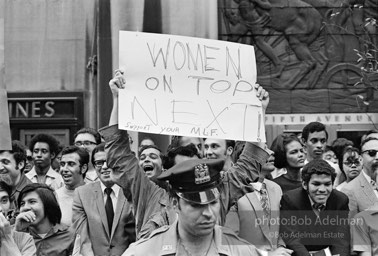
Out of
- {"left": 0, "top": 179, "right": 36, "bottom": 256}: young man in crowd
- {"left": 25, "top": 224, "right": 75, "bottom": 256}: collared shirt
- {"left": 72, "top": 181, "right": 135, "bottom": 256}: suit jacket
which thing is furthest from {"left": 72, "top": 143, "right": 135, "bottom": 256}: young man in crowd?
{"left": 0, "top": 179, "right": 36, "bottom": 256}: young man in crowd

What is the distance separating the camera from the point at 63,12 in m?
18.0

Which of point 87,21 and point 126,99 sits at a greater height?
point 87,21

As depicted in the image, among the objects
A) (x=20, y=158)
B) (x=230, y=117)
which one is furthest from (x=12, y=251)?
(x=20, y=158)

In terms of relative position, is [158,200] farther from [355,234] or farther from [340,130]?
[340,130]

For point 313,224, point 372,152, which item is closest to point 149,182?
point 313,224

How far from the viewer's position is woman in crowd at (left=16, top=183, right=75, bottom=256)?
9195mm

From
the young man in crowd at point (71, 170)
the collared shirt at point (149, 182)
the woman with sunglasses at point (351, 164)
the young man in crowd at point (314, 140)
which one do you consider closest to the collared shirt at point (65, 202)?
the young man in crowd at point (71, 170)

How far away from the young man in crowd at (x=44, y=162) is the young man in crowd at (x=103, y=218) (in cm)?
166

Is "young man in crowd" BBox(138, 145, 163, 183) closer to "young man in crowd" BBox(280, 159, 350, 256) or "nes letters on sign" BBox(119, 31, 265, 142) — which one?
"young man in crowd" BBox(280, 159, 350, 256)

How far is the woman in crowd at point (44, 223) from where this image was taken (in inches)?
362

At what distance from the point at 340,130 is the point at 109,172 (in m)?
8.92

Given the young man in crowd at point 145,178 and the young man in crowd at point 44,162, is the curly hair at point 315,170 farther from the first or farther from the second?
the young man in crowd at point 44,162

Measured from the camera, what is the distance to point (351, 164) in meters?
11.2

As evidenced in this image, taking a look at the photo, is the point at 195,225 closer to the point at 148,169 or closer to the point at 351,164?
the point at 148,169
